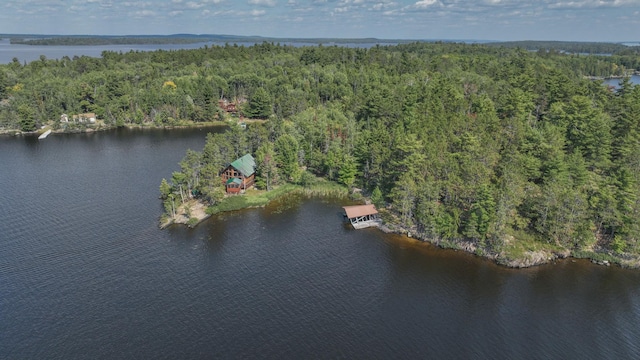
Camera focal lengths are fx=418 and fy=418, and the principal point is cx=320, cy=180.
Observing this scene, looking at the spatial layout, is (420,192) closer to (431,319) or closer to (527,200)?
(527,200)

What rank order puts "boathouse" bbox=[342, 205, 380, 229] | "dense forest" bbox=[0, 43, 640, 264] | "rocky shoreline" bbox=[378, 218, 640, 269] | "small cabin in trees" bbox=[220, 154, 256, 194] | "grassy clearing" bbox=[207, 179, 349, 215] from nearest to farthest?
"rocky shoreline" bbox=[378, 218, 640, 269] < "dense forest" bbox=[0, 43, 640, 264] < "boathouse" bbox=[342, 205, 380, 229] < "grassy clearing" bbox=[207, 179, 349, 215] < "small cabin in trees" bbox=[220, 154, 256, 194]

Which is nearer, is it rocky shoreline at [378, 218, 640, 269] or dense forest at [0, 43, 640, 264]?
rocky shoreline at [378, 218, 640, 269]

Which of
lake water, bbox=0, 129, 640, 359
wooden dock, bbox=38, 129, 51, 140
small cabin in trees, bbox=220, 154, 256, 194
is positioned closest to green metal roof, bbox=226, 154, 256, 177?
small cabin in trees, bbox=220, 154, 256, 194

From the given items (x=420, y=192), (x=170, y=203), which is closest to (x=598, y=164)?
(x=420, y=192)

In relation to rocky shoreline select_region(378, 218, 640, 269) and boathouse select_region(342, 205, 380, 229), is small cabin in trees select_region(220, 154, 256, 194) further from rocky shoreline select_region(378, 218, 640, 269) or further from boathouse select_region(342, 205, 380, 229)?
rocky shoreline select_region(378, 218, 640, 269)

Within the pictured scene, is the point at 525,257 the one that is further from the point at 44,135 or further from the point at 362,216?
the point at 44,135

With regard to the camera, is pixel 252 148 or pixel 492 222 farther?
pixel 252 148

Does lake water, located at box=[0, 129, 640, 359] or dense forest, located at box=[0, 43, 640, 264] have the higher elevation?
dense forest, located at box=[0, 43, 640, 264]

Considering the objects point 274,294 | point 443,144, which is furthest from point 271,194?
point 443,144
